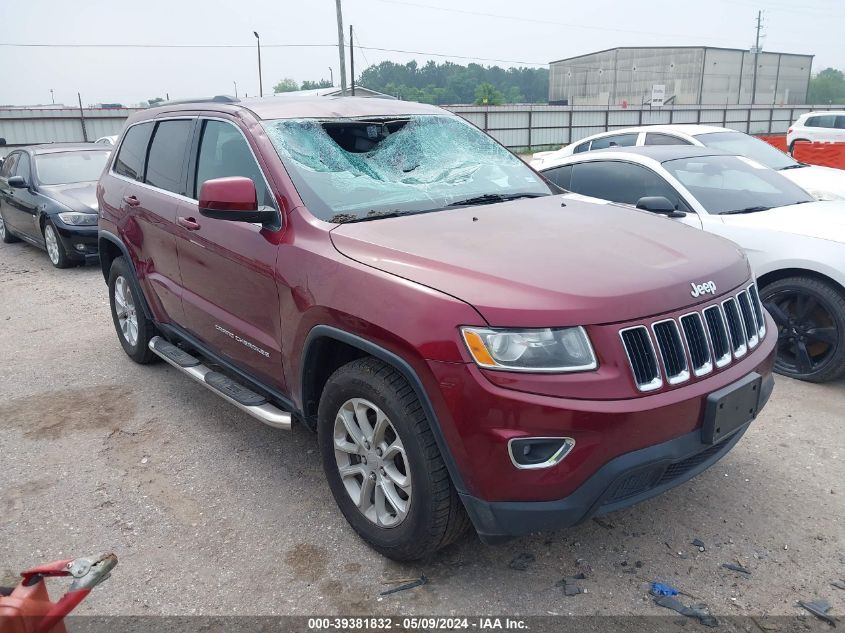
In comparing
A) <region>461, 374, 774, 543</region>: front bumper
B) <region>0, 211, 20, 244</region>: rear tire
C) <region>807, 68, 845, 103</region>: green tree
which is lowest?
<region>0, 211, 20, 244</region>: rear tire

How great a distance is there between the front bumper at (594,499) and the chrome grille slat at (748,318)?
2.06 feet

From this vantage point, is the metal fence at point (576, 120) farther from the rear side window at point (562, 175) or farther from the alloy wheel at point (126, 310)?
the alloy wheel at point (126, 310)

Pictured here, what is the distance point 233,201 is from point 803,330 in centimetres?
387

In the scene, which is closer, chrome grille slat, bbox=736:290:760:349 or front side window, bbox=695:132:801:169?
chrome grille slat, bbox=736:290:760:349

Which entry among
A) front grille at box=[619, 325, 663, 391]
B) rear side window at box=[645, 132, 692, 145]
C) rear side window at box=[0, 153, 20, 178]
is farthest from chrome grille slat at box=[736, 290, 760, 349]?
rear side window at box=[0, 153, 20, 178]

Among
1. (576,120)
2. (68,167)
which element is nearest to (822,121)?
(576,120)

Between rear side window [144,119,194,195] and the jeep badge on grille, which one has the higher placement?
rear side window [144,119,194,195]

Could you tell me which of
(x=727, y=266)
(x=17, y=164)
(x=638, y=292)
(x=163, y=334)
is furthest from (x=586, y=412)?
(x=17, y=164)

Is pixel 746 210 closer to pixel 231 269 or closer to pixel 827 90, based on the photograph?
pixel 231 269

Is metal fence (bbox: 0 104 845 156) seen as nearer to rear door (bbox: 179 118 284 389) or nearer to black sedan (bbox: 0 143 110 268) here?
black sedan (bbox: 0 143 110 268)

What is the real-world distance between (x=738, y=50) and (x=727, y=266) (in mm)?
85901

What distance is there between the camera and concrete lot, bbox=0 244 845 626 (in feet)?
8.71

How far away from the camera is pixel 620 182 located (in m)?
5.86

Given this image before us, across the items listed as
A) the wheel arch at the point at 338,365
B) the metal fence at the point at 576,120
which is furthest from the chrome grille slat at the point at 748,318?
the metal fence at the point at 576,120
